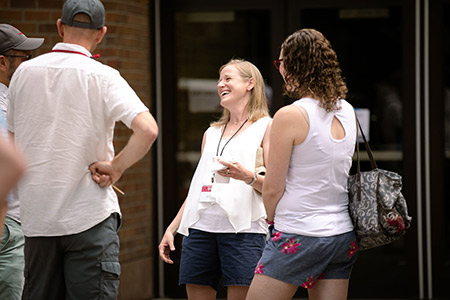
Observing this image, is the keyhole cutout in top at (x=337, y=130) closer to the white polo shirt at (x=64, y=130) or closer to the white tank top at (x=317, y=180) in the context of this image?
the white tank top at (x=317, y=180)

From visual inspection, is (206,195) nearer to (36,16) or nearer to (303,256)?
(303,256)

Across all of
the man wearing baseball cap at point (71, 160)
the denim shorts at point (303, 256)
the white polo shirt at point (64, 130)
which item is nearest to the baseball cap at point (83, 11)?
the man wearing baseball cap at point (71, 160)

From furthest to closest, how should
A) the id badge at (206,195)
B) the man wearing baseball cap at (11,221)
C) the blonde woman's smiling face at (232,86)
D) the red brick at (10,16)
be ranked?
the red brick at (10,16)
the blonde woman's smiling face at (232,86)
the id badge at (206,195)
the man wearing baseball cap at (11,221)

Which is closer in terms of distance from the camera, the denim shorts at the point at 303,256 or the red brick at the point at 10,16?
the denim shorts at the point at 303,256

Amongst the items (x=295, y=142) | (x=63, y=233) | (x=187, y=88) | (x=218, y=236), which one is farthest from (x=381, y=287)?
(x=63, y=233)

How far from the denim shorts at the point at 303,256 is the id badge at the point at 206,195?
673 millimetres

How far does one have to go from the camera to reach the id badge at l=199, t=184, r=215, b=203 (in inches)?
153

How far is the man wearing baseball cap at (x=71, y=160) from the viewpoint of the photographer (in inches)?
121

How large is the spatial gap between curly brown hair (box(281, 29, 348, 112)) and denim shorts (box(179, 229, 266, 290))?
3.11ft

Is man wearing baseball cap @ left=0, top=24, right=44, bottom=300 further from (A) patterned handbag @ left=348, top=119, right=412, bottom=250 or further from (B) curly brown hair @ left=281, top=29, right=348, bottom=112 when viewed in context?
(A) patterned handbag @ left=348, top=119, right=412, bottom=250

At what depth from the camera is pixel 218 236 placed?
387cm

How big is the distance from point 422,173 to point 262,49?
1823 millimetres

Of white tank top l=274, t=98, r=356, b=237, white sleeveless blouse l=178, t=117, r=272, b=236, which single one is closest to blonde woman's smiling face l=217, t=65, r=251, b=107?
white sleeveless blouse l=178, t=117, r=272, b=236

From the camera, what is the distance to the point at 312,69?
328cm
